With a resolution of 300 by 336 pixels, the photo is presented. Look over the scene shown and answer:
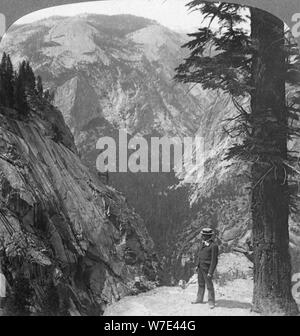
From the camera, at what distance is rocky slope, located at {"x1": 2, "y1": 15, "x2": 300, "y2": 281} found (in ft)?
29.3

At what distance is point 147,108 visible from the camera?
31.0ft

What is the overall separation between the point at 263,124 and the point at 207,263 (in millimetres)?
1844

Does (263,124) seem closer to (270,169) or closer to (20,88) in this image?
(270,169)

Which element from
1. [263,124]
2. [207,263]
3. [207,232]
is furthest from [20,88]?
[207,263]

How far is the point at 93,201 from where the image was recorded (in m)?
8.97

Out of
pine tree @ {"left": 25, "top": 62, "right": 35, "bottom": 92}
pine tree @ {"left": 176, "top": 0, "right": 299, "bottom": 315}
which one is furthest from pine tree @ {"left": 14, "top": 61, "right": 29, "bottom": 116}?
pine tree @ {"left": 176, "top": 0, "right": 299, "bottom": 315}

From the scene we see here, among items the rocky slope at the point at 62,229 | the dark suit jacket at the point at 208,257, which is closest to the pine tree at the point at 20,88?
the rocky slope at the point at 62,229

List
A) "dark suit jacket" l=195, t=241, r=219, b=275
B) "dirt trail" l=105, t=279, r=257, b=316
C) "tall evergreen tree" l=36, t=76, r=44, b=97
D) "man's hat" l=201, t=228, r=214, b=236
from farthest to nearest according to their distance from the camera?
"tall evergreen tree" l=36, t=76, r=44, b=97
"man's hat" l=201, t=228, r=214, b=236
"dark suit jacket" l=195, t=241, r=219, b=275
"dirt trail" l=105, t=279, r=257, b=316

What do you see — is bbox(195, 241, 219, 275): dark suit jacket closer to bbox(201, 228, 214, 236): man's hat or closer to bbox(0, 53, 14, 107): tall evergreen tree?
bbox(201, 228, 214, 236): man's hat

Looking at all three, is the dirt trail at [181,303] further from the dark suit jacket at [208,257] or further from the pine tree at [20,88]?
the pine tree at [20,88]

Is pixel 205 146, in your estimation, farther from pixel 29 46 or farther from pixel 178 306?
pixel 29 46

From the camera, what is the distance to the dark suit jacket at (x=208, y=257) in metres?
8.59

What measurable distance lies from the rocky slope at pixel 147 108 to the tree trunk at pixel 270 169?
190 mm

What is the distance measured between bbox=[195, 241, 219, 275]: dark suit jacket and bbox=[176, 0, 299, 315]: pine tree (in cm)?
55
